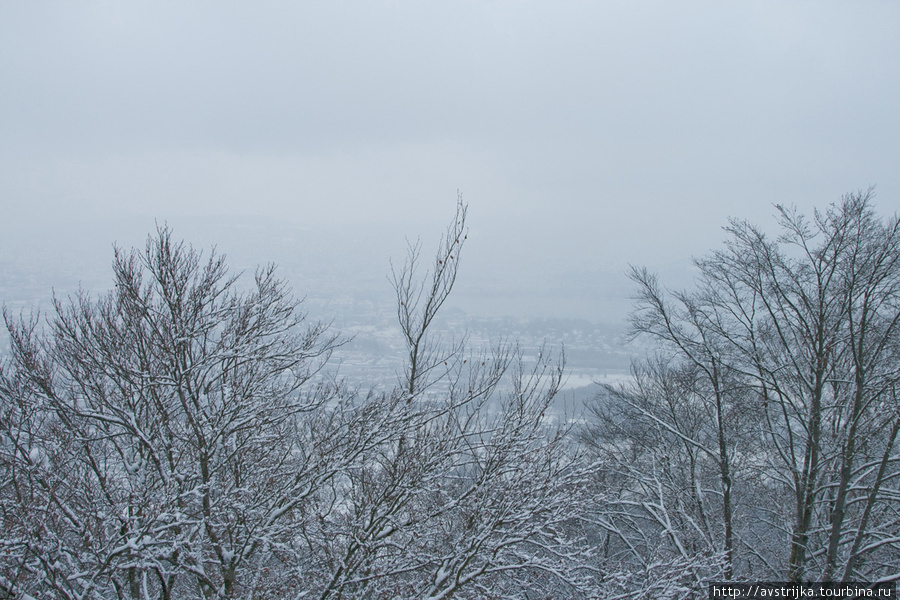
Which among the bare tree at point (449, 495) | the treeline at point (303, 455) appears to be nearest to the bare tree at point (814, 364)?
the treeline at point (303, 455)

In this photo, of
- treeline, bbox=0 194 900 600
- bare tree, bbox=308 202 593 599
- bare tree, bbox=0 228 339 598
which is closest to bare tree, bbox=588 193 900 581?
treeline, bbox=0 194 900 600

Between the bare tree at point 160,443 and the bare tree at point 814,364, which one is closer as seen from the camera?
the bare tree at point 160,443

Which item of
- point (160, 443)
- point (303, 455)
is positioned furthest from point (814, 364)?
point (160, 443)

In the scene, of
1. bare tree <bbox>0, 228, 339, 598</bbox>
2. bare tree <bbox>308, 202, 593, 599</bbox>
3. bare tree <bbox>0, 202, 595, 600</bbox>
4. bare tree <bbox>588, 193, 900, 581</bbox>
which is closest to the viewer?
bare tree <bbox>0, 228, 339, 598</bbox>

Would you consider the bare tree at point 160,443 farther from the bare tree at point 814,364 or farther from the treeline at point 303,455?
the bare tree at point 814,364

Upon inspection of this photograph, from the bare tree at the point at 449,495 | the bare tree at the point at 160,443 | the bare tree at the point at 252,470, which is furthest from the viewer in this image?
the bare tree at the point at 449,495

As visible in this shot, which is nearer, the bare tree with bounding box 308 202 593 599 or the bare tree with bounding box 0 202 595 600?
the bare tree with bounding box 0 202 595 600

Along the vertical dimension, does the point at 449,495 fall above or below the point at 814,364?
below

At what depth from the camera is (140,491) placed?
4.82 meters

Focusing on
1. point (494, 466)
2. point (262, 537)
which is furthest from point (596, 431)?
point (262, 537)

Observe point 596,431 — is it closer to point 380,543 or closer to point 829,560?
point 829,560

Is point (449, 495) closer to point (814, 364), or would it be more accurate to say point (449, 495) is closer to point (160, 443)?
point (160, 443)

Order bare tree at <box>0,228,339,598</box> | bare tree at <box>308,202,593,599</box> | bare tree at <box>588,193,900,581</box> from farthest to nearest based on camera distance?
bare tree at <box>588,193,900,581</box> < bare tree at <box>308,202,593,599</box> < bare tree at <box>0,228,339,598</box>

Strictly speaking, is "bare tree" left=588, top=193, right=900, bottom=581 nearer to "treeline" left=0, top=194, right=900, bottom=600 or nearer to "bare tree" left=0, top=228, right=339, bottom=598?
"treeline" left=0, top=194, right=900, bottom=600
